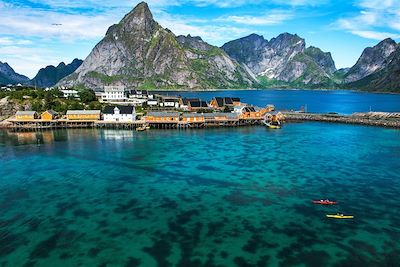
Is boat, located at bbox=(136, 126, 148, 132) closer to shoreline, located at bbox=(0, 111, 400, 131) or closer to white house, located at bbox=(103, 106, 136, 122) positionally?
shoreline, located at bbox=(0, 111, 400, 131)

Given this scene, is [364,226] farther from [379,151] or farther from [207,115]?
[207,115]

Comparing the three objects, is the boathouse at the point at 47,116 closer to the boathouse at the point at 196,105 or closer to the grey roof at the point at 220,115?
the grey roof at the point at 220,115

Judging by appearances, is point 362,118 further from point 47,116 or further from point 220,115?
point 47,116

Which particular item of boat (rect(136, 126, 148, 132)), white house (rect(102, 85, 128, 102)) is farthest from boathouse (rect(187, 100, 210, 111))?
white house (rect(102, 85, 128, 102))

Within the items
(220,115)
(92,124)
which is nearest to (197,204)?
(220,115)

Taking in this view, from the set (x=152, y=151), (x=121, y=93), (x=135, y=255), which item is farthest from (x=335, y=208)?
(x=121, y=93)

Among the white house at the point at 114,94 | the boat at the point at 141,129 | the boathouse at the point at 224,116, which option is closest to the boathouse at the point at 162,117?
the boat at the point at 141,129

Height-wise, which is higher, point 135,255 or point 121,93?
point 121,93

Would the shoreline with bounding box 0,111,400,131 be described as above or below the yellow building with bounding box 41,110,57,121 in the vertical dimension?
below
